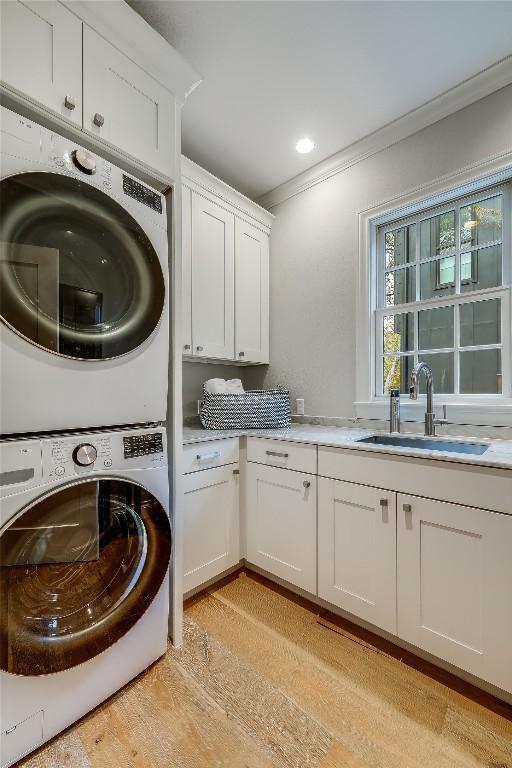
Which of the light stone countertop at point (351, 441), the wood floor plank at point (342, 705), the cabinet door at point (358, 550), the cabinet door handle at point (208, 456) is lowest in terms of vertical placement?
the wood floor plank at point (342, 705)

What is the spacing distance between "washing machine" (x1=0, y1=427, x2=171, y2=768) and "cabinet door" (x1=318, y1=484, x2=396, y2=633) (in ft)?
2.56

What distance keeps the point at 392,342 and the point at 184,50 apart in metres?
1.91

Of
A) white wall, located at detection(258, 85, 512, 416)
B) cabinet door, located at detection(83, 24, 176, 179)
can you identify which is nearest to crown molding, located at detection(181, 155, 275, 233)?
white wall, located at detection(258, 85, 512, 416)

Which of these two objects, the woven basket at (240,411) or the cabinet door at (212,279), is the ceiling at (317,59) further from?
the woven basket at (240,411)

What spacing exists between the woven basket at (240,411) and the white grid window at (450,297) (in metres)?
0.71

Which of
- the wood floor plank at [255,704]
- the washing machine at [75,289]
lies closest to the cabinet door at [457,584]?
the wood floor plank at [255,704]

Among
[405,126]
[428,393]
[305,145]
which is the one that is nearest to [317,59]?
[305,145]

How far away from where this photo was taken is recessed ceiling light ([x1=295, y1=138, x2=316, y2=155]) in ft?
7.07

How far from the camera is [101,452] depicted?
3.81 ft

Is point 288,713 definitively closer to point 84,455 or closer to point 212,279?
point 84,455

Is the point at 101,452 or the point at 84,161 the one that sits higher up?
the point at 84,161

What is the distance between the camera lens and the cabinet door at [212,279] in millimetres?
2164

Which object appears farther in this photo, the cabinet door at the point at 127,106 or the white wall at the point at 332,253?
the white wall at the point at 332,253

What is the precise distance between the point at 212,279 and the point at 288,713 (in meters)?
2.16
